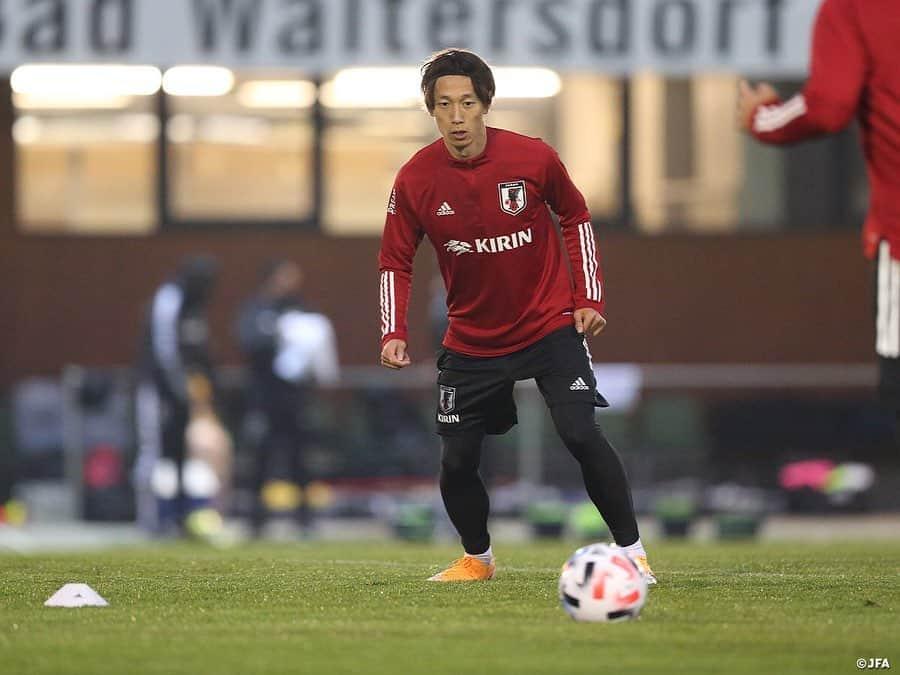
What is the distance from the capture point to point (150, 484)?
683 inches

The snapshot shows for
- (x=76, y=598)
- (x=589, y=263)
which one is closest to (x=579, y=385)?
(x=589, y=263)

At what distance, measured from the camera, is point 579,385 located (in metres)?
7.65

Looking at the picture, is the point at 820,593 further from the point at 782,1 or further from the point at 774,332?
the point at 774,332

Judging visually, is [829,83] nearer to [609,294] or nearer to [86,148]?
[609,294]

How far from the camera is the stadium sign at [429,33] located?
12891 mm

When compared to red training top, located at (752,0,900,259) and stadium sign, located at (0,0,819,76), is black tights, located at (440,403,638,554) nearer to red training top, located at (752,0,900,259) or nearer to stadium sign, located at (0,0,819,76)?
red training top, located at (752,0,900,259)

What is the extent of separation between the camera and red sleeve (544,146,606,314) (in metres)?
7.76

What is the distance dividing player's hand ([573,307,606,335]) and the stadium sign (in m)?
5.50

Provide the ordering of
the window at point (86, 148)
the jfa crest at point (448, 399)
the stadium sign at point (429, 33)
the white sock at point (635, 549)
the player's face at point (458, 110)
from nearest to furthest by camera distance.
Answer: the player's face at point (458, 110)
the white sock at point (635, 549)
the jfa crest at point (448, 399)
the stadium sign at point (429, 33)
the window at point (86, 148)

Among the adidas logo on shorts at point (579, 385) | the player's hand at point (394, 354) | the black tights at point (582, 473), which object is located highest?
the player's hand at point (394, 354)

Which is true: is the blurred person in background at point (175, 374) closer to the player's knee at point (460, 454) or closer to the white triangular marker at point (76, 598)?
the player's knee at point (460, 454)

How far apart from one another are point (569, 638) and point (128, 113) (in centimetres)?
1634

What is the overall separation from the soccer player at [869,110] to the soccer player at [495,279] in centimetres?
126

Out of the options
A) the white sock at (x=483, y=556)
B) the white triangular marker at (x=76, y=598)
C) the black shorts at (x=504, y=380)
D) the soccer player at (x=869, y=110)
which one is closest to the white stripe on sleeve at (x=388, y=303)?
the black shorts at (x=504, y=380)
